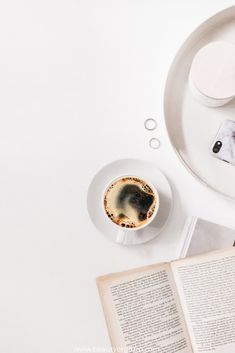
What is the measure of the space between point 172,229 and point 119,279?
12cm

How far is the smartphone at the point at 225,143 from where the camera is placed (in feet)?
2.17

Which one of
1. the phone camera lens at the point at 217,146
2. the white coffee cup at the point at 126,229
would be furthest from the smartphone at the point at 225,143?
the white coffee cup at the point at 126,229

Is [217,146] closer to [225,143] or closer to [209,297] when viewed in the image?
[225,143]

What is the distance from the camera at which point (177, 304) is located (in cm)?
69

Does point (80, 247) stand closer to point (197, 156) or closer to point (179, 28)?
point (197, 156)

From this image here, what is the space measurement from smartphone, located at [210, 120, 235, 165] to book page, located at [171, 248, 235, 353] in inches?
5.9

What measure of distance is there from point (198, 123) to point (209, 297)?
281mm

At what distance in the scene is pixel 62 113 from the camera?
2.32 feet

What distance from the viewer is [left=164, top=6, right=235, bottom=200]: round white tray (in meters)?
0.67

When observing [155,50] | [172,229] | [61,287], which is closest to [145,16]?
[155,50]

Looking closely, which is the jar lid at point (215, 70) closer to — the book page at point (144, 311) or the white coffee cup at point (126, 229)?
the white coffee cup at point (126, 229)

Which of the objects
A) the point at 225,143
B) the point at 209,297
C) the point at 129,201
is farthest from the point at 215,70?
the point at 209,297

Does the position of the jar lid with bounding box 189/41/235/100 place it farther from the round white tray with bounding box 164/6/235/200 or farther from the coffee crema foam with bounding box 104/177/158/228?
the coffee crema foam with bounding box 104/177/158/228

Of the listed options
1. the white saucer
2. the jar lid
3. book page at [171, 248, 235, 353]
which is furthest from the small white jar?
book page at [171, 248, 235, 353]
